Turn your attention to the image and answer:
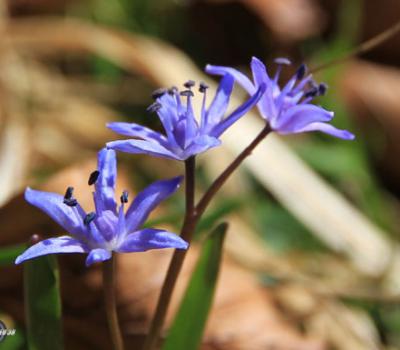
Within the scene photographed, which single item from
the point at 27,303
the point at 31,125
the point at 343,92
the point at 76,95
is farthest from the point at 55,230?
the point at 343,92

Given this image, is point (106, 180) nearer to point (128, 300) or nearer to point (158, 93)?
point (158, 93)

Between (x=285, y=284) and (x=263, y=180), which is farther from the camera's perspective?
(x=263, y=180)

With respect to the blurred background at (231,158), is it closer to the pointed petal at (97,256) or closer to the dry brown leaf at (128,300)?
the dry brown leaf at (128,300)

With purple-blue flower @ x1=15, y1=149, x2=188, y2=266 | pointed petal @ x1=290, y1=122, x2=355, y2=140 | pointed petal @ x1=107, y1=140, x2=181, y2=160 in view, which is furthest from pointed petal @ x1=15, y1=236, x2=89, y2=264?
pointed petal @ x1=290, y1=122, x2=355, y2=140

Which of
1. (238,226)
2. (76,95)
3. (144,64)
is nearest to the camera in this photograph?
(238,226)

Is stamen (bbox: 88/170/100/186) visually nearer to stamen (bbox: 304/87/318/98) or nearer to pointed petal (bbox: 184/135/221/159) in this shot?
pointed petal (bbox: 184/135/221/159)

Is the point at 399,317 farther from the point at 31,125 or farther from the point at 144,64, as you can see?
the point at 31,125

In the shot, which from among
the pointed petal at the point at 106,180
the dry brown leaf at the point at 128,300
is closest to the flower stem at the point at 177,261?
the pointed petal at the point at 106,180
